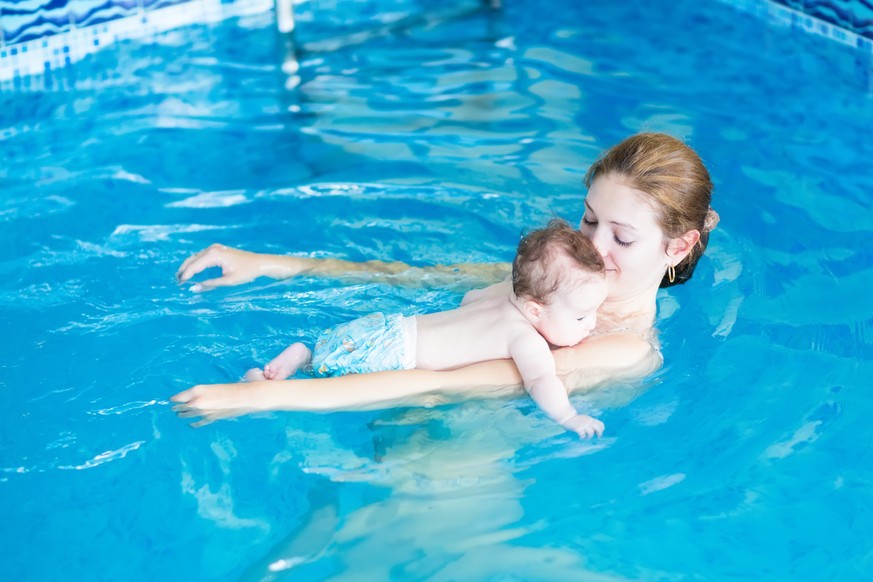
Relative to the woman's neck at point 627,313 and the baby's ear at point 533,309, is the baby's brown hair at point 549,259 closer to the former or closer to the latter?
the baby's ear at point 533,309

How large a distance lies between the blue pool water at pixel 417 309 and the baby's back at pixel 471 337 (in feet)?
0.59

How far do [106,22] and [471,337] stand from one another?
5585mm

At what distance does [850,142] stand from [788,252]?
145 cm

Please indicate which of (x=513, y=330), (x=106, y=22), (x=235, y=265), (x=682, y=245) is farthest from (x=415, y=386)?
(x=106, y=22)

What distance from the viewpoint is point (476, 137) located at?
20.3 feet

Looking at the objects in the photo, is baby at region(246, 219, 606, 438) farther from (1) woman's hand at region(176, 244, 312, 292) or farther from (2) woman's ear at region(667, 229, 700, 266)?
(1) woman's hand at region(176, 244, 312, 292)

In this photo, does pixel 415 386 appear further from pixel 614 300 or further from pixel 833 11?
pixel 833 11

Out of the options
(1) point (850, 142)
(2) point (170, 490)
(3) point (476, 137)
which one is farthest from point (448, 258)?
(1) point (850, 142)

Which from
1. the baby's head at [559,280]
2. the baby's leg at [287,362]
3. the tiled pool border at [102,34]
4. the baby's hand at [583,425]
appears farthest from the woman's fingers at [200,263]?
the tiled pool border at [102,34]

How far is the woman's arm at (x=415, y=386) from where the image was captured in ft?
10.7

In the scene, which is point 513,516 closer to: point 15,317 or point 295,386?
point 295,386

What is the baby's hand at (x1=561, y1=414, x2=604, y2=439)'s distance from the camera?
3256mm

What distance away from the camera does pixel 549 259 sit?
3488 millimetres

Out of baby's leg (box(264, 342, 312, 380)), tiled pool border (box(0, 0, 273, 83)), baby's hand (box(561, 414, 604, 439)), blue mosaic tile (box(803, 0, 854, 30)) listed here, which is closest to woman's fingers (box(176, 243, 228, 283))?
baby's leg (box(264, 342, 312, 380))
